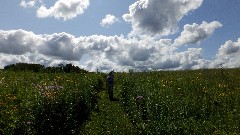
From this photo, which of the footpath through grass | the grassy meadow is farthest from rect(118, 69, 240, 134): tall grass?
the footpath through grass

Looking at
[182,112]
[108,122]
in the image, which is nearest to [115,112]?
[108,122]

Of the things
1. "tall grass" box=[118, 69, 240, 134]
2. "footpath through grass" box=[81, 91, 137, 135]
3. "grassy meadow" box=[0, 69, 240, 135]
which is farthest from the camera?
"footpath through grass" box=[81, 91, 137, 135]

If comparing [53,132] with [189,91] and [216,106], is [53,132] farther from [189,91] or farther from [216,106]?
[189,91]

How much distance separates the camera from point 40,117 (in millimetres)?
14164

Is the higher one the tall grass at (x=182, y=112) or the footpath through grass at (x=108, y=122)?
the tall grass at (x=182, y=112)

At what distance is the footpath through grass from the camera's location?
15.5m

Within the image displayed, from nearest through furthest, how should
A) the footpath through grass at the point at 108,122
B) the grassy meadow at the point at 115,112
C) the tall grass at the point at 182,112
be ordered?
the tall grass at the point at 182,112, the grassy meadow at the point at 115,112, the footpath through grass at the point at 108,122

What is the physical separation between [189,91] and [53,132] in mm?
11055

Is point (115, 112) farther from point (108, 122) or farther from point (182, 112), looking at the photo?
point (182, 112)

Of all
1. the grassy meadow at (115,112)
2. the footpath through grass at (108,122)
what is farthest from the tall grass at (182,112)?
the footpath through grass at (108,122)

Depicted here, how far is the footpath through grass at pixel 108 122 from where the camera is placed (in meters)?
15.5

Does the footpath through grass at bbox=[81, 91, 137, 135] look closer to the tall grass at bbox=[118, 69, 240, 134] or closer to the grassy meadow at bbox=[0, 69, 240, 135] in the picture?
the grassy meadow at bbox=[0, 69, 240, 135]

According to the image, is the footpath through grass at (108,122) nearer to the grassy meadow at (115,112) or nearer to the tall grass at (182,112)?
the grassy meadow at (115,112)

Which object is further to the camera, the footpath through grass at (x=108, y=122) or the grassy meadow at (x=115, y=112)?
the footpath through grass at (x=108, y=122)
